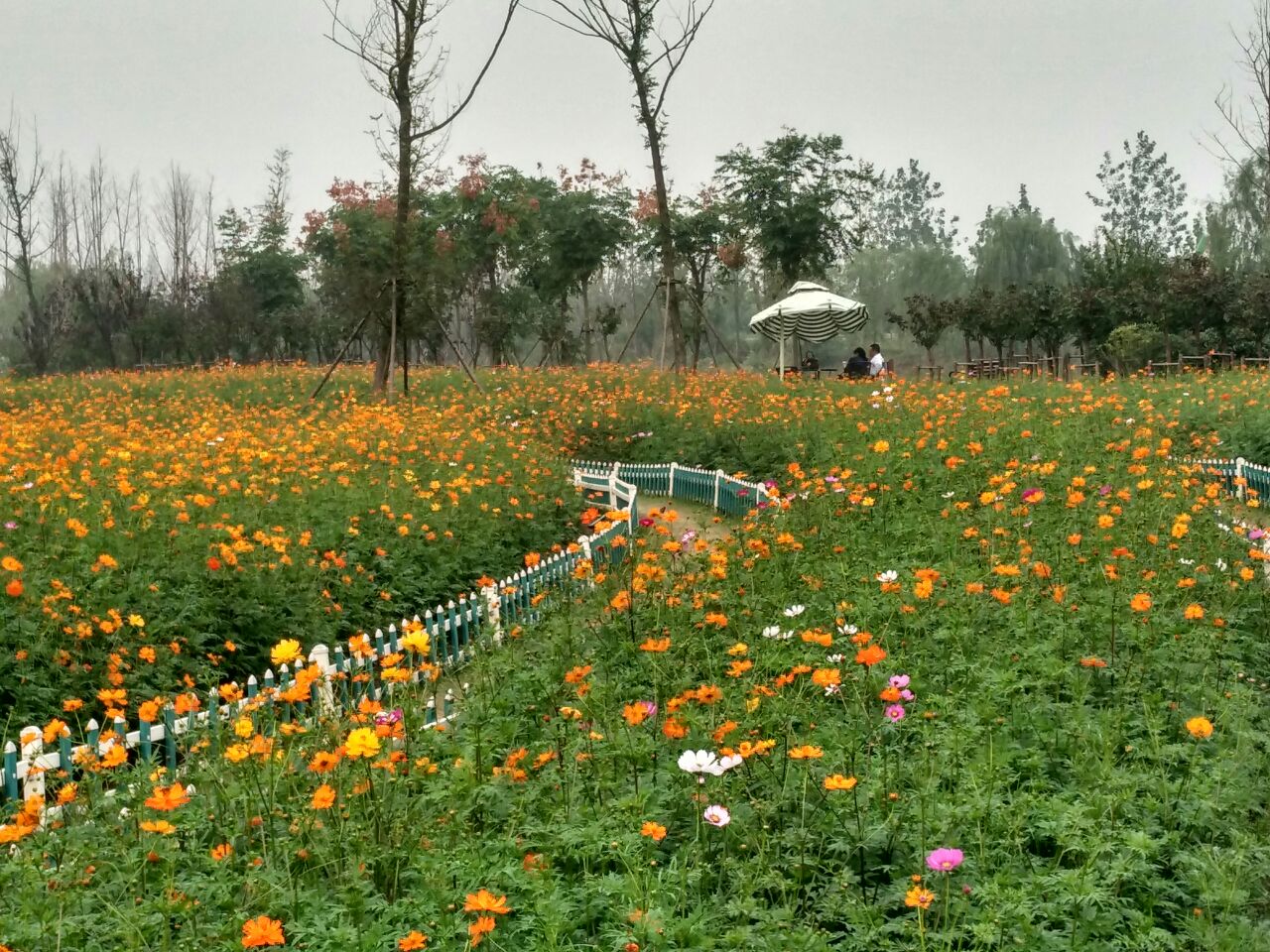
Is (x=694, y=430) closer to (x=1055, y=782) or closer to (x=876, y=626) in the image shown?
(x=876, y=626)

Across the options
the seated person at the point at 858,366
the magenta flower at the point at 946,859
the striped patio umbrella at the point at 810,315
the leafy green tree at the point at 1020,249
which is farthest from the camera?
the leafy green tree at the point at 1020,249

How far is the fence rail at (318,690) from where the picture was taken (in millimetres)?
3697

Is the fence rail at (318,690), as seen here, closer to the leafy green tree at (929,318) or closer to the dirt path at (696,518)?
the dirt path at (696,518)

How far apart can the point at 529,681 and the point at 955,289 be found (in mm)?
60456

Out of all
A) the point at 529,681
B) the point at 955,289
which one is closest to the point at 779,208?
the point at 529,681

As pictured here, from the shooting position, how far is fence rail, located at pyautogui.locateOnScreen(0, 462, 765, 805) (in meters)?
3.70

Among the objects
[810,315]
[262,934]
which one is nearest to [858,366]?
[810,315]

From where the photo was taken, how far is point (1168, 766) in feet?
13.5

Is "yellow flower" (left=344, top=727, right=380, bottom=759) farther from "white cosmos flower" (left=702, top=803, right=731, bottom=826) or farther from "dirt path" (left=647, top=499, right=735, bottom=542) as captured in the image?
"dirt path" (left=647, top=499, right=735, bottom=542)

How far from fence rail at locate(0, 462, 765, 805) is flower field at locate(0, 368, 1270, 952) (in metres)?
0.11

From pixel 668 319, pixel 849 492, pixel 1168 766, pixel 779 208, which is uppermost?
pixel 779 208

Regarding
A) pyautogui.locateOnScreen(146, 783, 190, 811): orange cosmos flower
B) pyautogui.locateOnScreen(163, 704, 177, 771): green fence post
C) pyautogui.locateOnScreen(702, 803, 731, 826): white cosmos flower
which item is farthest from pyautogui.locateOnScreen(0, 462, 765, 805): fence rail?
pyautogui.locateOnScreen(702, 803, 731, 826): white cosmos flower

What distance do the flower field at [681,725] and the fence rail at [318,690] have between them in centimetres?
11

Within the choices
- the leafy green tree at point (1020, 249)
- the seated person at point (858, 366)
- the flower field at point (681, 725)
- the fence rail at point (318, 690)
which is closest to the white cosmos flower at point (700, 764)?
the flower field at point (681, 725)
